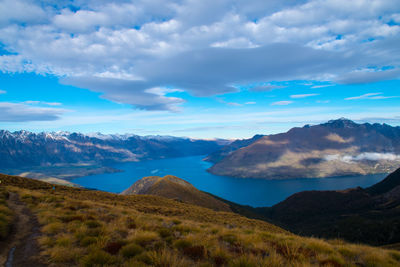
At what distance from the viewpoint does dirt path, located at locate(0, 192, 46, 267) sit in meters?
7.20

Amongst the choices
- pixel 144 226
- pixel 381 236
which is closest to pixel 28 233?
pixel 144 226

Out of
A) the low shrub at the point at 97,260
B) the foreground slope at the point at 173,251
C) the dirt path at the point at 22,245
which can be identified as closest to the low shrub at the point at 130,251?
the foreground slope at the point at 173,251

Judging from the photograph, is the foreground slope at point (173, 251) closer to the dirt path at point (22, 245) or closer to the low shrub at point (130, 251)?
the low shrub at point (130, 251)

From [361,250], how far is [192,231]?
8593 millimetres

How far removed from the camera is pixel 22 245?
8.70 metres

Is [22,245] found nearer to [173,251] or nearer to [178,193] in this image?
[173,251]

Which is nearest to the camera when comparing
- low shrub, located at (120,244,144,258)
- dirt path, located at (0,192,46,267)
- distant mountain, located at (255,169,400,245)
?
dirt path, located at (0,192,46,267)

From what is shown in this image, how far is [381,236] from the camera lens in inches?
3474

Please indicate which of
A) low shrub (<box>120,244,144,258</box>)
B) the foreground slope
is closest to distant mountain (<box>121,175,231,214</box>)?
the foreground slope

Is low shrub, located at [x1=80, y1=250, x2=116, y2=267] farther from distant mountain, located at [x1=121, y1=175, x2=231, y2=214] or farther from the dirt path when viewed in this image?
distant mountain, located at [x1=121, y1=175, x2=231, y2=214]

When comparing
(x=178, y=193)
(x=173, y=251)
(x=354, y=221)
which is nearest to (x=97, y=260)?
(x=173, y=251)

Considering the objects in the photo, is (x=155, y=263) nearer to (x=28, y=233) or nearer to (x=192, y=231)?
(x=192, y=231)

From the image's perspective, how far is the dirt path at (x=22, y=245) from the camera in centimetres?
720

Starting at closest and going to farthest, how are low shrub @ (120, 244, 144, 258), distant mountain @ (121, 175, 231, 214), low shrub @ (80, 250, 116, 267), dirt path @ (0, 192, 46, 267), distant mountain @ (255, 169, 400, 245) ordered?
low shrub @ (80, 250, 116, 267), dirt path @ (0, 192, 46, 267), low shrub @ (120, 244, 144, 258), distant mountain @ (255, 169, 400, 245), distant mountain @ (121, 175, 231, 214)
